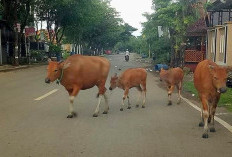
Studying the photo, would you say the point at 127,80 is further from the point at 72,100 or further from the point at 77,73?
the point at 72,100

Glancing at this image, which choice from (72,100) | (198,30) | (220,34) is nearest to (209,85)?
(72,100)

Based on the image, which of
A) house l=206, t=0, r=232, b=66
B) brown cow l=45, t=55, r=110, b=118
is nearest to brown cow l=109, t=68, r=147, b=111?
brown cow l=45, t=55, r=110, b=118

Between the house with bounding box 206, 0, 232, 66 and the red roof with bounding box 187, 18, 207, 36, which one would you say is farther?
the red roof with bounding box 187, 18, 207, 36

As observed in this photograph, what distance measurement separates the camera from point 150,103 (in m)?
13.2

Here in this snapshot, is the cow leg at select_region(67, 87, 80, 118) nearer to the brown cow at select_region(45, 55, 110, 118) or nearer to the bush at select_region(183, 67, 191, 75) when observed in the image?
the brown cow at select_region(45, 55, 110, 118)

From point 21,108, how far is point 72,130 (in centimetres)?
379

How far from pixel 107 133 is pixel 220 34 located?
69.3 ft

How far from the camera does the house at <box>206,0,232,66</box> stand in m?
24.0

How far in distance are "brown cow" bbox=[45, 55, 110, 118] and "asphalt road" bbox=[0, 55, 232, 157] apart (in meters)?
0.73

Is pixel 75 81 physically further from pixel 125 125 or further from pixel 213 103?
pixel 213 103

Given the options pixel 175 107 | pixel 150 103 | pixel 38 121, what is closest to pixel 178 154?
pixel 38 121

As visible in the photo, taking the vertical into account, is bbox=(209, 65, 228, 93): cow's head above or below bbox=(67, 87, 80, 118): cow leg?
above

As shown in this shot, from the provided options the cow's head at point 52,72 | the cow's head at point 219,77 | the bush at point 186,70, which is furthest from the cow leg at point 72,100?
the bush at point 186,70

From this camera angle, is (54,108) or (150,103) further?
(150,103)
